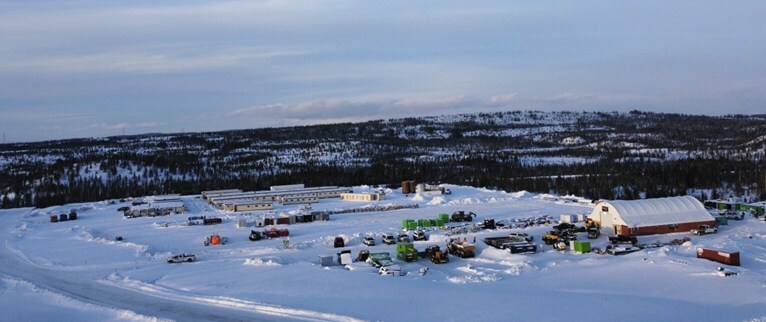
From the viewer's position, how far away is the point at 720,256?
56.5 ft

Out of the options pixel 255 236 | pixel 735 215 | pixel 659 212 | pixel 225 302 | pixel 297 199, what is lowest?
pixel 225 302

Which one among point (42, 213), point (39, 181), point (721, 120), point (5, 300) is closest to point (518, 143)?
point (721, 120)

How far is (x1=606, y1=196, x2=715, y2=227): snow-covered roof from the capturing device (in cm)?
2223

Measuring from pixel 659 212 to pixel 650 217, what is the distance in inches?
22.3

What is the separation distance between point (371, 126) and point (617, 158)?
7694 centimetres

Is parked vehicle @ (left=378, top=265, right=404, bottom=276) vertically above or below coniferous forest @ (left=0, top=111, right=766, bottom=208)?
below

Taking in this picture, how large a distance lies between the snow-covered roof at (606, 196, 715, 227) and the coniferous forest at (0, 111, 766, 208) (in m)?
20.0

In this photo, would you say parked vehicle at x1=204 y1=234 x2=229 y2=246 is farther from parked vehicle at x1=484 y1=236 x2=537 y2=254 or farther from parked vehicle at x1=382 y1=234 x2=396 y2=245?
parked vehicle at x1=484 y1=236 x2=537 y2=254

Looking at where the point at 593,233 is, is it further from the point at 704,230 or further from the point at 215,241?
the point at 215,241

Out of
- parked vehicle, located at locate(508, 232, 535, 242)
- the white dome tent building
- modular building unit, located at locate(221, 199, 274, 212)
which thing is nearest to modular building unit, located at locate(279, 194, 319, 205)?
modular building unit, located at locate(221, 199, 274, 212)

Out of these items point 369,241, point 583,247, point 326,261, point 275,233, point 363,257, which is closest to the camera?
point 326,261

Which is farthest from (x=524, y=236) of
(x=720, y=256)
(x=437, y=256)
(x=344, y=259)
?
(x=344, y=259)

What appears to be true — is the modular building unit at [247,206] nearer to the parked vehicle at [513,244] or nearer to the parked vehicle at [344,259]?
the parked vehicle at [513,244]

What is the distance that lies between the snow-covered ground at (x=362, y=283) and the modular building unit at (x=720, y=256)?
356 mm
